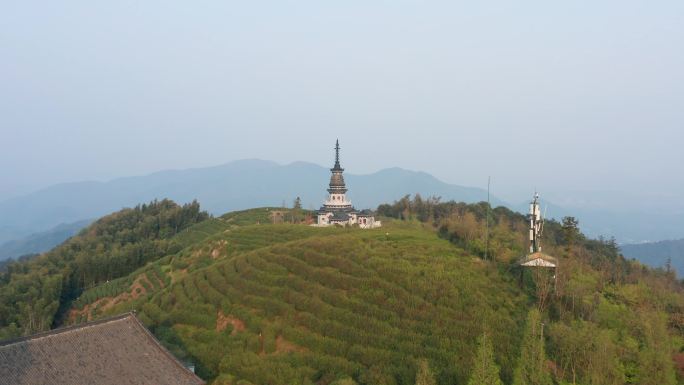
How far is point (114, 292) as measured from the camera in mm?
43125

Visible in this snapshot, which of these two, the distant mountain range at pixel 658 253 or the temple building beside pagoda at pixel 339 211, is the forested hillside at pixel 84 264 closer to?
the temple building beside pagoda at pixel 339 211

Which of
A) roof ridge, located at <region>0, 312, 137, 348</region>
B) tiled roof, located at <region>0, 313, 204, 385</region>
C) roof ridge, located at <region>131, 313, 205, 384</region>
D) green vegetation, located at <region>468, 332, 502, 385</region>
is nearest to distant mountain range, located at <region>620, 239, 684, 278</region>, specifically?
green vegetation, located at <region>468, 332, 502, 385</region>

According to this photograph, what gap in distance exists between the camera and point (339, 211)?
5897 cm

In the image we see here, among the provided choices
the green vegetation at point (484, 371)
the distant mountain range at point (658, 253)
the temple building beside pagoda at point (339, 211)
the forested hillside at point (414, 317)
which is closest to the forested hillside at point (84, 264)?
the forested hillside at point (414, 317)

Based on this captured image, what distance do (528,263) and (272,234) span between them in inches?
922

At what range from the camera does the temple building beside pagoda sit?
184ft

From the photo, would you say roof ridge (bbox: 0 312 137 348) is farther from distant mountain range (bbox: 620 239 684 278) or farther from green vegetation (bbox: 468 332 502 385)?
distant mountain range (bbox: 620 239 684 278)

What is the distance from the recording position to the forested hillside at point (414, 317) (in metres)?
20.2

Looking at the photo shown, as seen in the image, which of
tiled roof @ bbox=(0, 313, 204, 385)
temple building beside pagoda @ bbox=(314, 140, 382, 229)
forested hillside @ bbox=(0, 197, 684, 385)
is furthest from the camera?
temple building beside pagoda @ bbox=(314, 140, 382, 229)

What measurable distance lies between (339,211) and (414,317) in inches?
1353

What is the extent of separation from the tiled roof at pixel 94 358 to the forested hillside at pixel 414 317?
13.1 ft

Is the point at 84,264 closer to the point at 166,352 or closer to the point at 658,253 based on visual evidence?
the point at 166,352

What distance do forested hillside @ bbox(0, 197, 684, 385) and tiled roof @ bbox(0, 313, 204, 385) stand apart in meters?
4.00

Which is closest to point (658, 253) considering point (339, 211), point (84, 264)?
point (339, 211)
